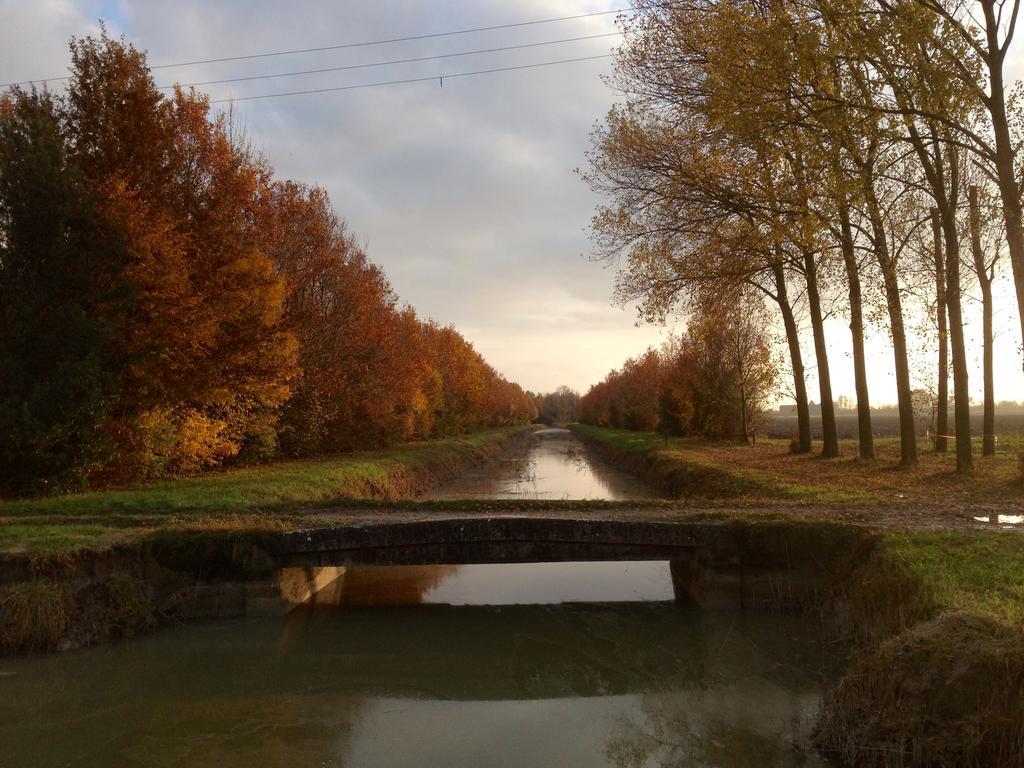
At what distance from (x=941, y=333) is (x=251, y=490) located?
54.2 feet

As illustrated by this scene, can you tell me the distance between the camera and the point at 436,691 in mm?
7391

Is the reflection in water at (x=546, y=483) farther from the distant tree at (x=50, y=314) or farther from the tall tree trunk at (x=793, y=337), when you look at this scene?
the distant tree at (x=50, y=314)

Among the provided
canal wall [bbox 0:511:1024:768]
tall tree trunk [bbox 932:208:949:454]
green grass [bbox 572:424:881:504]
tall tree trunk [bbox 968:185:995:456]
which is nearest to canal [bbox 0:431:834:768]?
canal wall [bbox 0:511:1024:768]

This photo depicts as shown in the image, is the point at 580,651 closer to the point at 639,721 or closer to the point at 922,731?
the point at 639,721

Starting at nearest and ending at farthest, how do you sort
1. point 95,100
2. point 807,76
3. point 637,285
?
point 807,76, point 95,100, point 637,285

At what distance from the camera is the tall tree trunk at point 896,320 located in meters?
16.1

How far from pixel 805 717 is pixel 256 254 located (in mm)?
16539

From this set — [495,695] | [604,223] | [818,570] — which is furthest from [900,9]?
[495,695]

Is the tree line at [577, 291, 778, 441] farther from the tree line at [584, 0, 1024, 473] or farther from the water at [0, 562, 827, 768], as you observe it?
the water at [0, 562, 827, 768]

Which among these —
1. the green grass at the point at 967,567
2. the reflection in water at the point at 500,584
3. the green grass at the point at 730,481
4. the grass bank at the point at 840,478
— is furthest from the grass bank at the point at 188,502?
the green grass at the point at 967,567

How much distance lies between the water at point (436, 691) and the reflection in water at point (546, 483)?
26.7ft

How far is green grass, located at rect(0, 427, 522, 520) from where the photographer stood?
42.1 ft

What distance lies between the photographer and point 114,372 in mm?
15266

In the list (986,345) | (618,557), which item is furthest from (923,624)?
(986,345)
